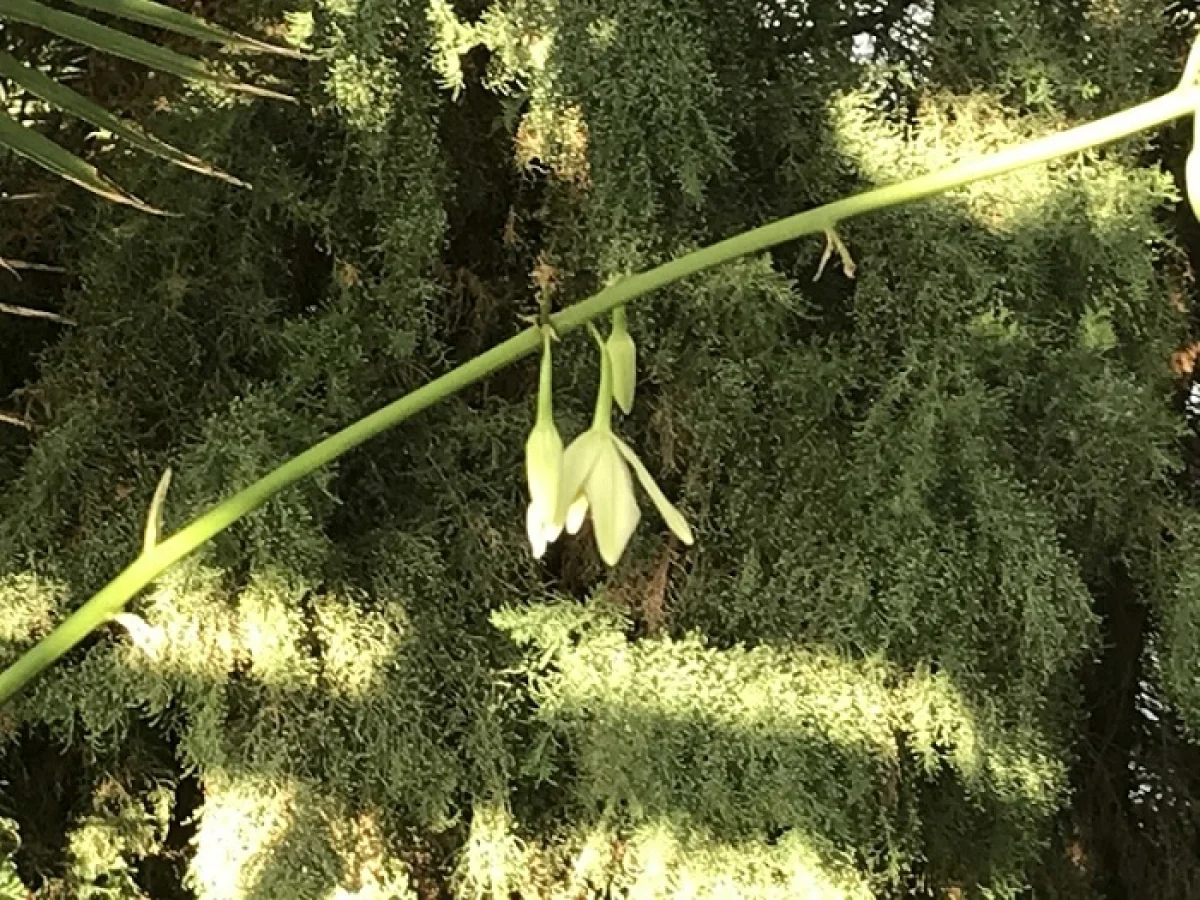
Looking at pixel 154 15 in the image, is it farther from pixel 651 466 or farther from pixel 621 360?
pixel 651 466

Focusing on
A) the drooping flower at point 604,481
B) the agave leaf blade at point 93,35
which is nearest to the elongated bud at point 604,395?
the drooping flower at point 604,481

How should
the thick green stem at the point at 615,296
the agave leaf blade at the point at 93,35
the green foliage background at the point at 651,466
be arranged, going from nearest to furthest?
the thick green stem at the point at 615,296 → the agave leaf blade at the point at 93,35 → the green foliage background at the point at 651,466

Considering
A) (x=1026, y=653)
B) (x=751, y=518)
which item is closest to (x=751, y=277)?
(x=751, y=518)

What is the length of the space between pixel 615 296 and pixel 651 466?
432 millimetres

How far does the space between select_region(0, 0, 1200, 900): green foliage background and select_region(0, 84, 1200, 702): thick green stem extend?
0.35 meters

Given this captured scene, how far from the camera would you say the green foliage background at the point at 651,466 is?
71 cm

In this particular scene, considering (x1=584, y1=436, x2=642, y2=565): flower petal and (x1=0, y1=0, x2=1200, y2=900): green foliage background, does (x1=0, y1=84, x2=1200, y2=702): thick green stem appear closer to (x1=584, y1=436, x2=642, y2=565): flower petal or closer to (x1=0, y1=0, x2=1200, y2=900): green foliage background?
(x1=584, y1=436, x2=642, y2=565): flower petal

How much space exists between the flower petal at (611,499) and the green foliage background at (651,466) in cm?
34

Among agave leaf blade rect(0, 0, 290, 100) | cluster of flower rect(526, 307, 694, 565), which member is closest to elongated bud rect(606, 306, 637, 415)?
cluster of flower rect(526, 307, 694, 565)

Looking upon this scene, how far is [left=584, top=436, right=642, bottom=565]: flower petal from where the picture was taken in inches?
15.0

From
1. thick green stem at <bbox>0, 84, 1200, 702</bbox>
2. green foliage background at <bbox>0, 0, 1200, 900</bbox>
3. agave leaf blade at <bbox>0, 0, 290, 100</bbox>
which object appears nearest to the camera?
thick green stem at <bbox>0, 84, 1200, 702</bbox>

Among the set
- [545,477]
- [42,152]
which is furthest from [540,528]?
[42,152]

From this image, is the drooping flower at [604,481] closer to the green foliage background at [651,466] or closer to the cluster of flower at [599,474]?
the cluster of flower at [599,474]

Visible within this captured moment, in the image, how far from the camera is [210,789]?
72cm
